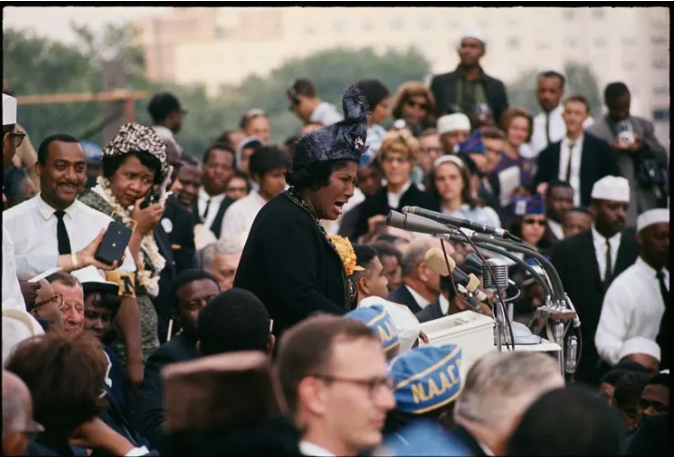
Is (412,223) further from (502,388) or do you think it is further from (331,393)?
(331,393)

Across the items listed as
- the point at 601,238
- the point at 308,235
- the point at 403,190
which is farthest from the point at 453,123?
the point at 308,235

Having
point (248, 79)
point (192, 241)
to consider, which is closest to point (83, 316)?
point (192, 241)

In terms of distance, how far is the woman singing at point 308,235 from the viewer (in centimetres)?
570

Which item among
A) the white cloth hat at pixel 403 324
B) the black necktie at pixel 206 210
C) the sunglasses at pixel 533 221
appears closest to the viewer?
the white cloth hat at pixel 403 324

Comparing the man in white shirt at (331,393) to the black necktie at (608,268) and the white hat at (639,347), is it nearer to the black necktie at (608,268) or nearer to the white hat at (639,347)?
the white hat at (639,347)

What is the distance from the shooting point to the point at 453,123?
1198 centimetres

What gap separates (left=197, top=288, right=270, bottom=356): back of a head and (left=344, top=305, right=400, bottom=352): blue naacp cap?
354 millimetres

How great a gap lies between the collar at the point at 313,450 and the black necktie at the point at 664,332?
5.51 m

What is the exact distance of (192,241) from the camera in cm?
888

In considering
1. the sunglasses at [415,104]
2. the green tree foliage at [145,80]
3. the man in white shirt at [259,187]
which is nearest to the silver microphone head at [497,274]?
the green tree foliage at [145,80]

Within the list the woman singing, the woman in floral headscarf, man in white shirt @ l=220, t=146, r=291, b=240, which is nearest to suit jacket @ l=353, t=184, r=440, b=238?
man in white shirt @ l=220, t=146, r=291, b=240

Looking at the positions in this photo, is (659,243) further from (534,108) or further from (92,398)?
(534,108)

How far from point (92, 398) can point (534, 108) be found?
49838mm

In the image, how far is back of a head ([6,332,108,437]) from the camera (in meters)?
4.60
